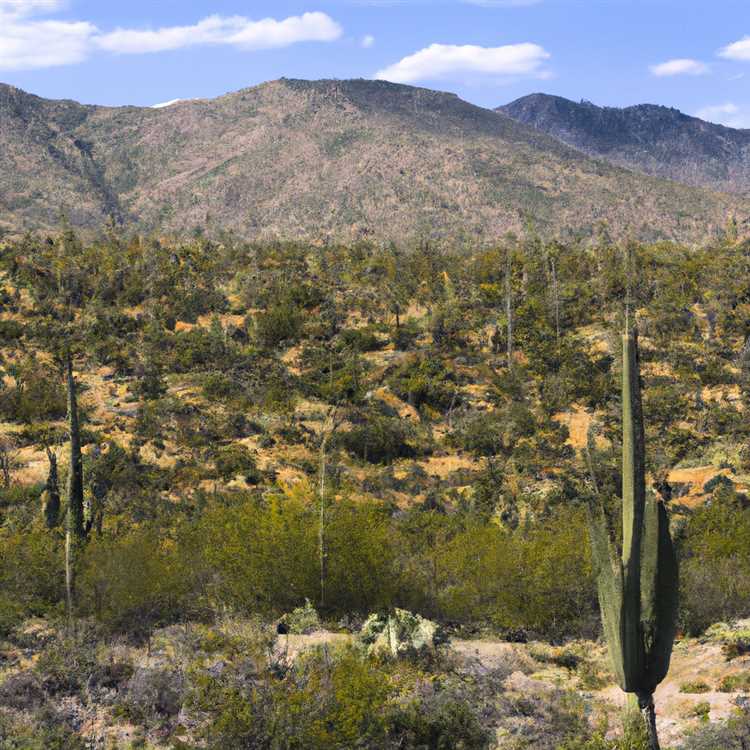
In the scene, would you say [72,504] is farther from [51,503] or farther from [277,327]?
[277,327]

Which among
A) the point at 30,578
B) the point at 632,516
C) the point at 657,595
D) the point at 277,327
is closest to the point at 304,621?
the point at 30,578

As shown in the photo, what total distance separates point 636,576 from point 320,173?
12794 centimetres

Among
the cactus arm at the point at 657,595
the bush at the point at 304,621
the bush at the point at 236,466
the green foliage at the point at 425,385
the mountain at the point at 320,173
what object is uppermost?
the mountain at the point at 320,173

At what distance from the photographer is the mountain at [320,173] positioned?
115062 millimetres

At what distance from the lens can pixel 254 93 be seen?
562 ft

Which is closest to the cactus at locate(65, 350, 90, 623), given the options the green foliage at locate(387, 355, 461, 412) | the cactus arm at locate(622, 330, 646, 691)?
the cactus arm at locate(622, 330, 646, 691)

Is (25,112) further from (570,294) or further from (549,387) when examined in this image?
(549,387)

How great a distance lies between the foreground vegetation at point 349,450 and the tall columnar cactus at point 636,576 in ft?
2.79

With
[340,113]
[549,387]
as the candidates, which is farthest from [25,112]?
[549,387]

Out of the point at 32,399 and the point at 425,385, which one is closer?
the point at 32,399

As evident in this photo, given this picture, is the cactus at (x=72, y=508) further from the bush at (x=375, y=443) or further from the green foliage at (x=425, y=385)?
the green foliage at (x=425, y=385)

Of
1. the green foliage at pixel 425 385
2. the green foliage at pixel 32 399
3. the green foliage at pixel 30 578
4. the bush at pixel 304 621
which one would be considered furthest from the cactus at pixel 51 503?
the green foliage at pixel 425 385

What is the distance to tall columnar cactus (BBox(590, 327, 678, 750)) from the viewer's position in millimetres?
7848

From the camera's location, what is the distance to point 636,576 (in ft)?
25.9
